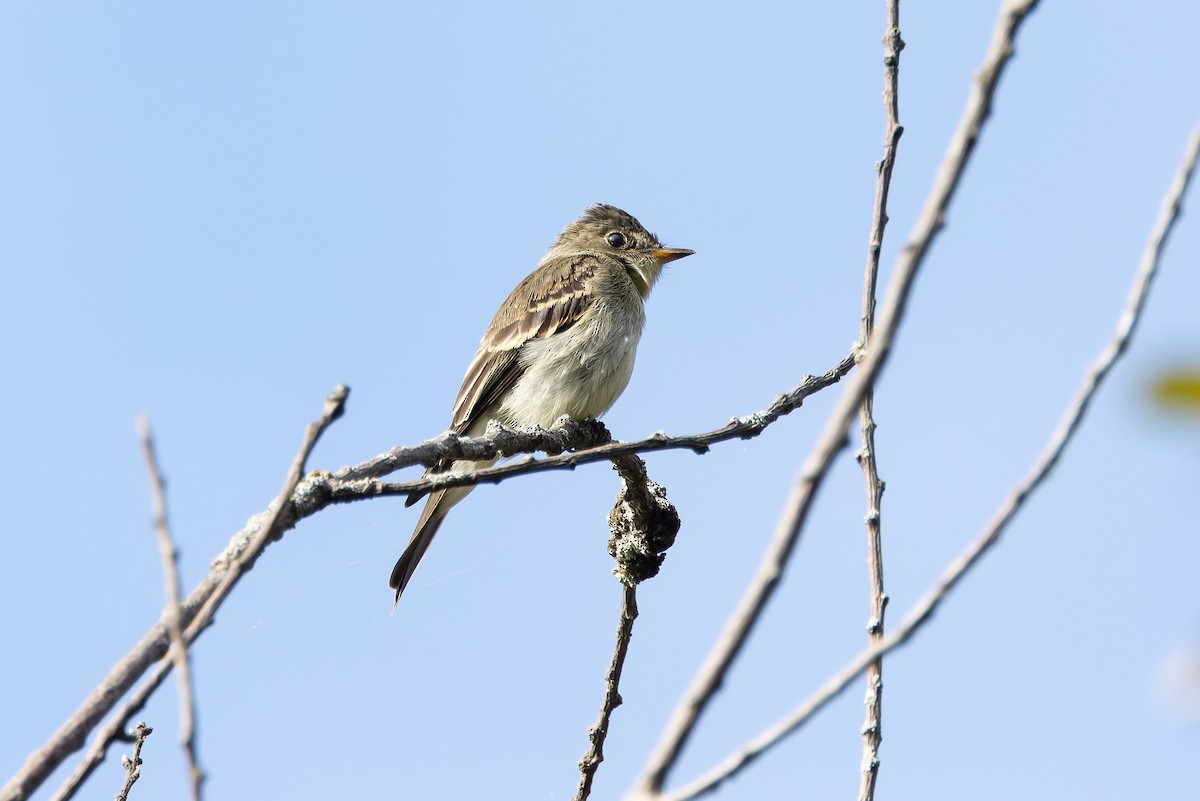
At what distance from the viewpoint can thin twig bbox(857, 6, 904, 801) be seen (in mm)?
3527

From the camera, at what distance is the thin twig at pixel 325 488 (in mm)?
2414

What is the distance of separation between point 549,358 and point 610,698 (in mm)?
3461

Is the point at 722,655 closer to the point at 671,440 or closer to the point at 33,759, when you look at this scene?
the point at 33,759

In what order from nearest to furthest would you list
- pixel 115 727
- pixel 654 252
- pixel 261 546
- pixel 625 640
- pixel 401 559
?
1. pixel 115 727
2. pixel 261 546
3. pixel 625 640
4. pixel 401 559
5. pixel 654 252

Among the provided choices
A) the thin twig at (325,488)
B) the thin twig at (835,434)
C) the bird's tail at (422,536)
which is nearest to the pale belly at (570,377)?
the bird's tail at (422,536)

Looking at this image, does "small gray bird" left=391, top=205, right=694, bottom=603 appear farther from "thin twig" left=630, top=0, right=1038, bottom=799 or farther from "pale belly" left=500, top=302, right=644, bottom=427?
"thin twig" left=630, top=0, right=1038, bottom=799

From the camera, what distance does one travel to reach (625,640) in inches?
208

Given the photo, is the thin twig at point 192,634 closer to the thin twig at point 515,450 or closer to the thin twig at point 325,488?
the thin twig at point 325,488

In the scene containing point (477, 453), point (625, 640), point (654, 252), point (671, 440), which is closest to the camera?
point (671, 440)

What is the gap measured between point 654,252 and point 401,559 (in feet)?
11.2

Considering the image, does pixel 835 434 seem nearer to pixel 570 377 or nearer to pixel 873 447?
pixel 873 447

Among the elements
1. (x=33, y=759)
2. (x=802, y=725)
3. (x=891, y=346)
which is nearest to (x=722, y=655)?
(x=802, y=725)

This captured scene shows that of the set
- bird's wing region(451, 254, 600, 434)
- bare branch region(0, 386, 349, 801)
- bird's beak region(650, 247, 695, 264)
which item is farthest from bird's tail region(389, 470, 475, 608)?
bare branch region(0, 386, 349, 801)

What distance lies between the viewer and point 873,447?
13.4ft
